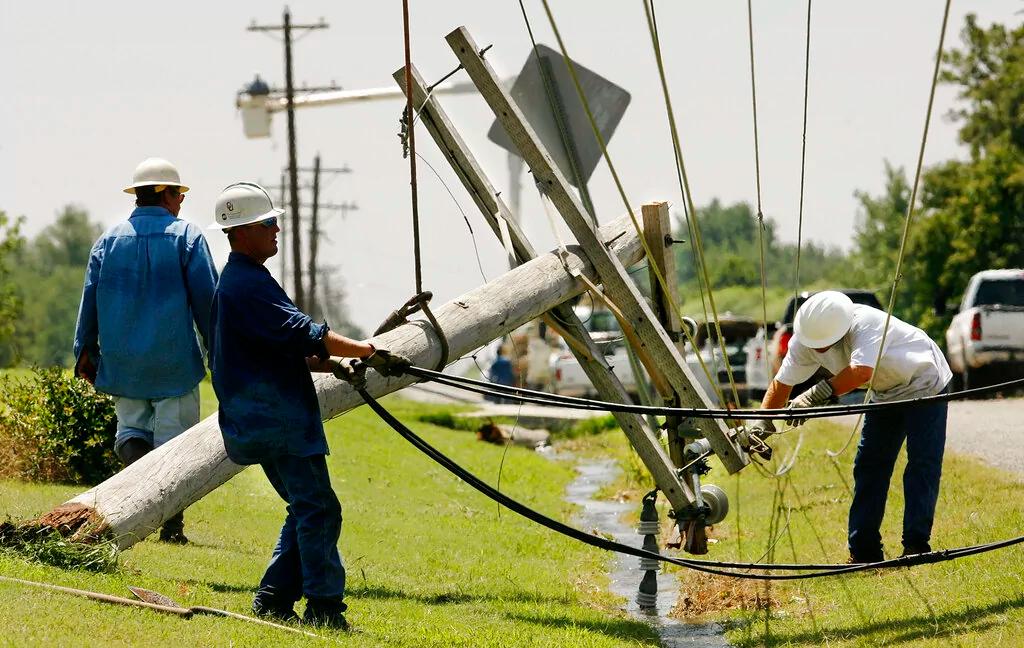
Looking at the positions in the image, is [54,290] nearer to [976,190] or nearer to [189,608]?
[976,190]

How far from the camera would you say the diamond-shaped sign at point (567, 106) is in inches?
375

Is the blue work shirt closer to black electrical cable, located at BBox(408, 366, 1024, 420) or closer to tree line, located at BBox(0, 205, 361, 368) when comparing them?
black electrical cable, located at BBox(408, 366, 1024, 420)

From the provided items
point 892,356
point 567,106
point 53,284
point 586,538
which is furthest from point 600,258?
point 53,284

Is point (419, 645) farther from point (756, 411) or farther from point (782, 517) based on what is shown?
point (782, 517)

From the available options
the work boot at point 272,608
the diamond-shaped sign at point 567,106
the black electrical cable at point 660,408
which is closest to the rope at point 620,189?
the diamond-shaped sign at point 567,106

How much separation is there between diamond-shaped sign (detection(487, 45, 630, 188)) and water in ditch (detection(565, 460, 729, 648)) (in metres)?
3.04

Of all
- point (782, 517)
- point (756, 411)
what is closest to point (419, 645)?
point (756, 411)

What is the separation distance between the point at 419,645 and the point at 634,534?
20.9ft

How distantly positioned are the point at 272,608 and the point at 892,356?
4260 mm

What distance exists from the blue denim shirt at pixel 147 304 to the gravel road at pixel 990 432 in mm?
7334

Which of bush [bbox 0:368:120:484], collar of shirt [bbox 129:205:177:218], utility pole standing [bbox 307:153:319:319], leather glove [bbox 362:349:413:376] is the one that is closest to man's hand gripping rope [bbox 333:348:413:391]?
leather glove [bbox 362:349:413:376]

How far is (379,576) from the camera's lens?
358 inches

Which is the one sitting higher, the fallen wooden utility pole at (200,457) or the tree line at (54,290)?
the fallen wooden utility pole at (200,457)

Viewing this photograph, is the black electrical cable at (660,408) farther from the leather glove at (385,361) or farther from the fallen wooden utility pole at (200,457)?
the fallen wooden utility pole at (200,457)
